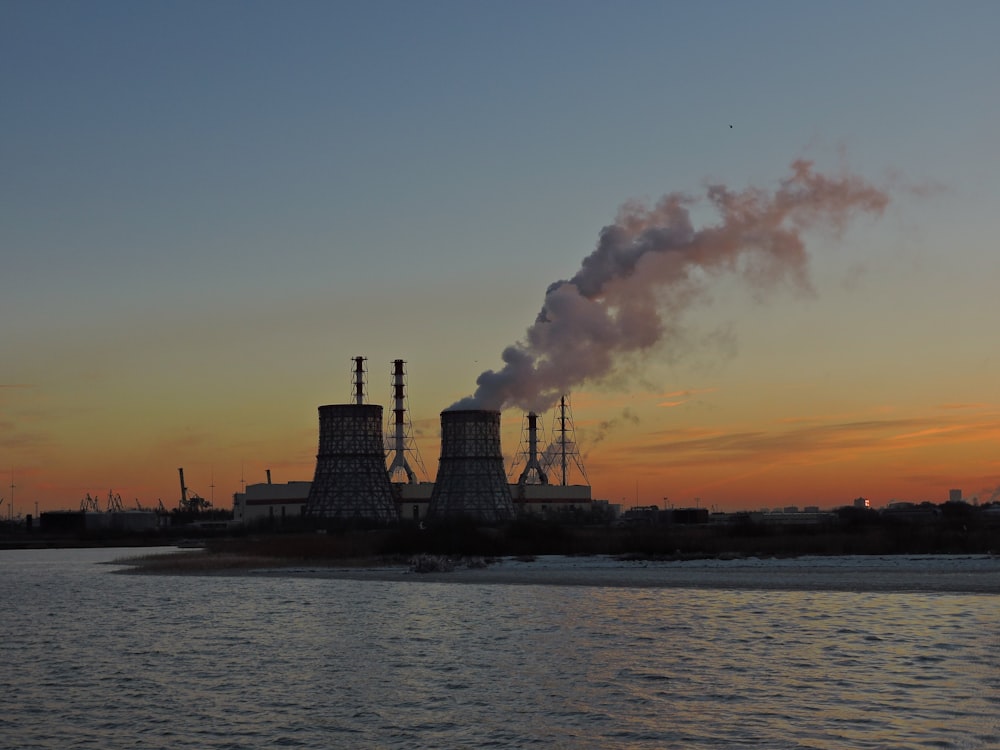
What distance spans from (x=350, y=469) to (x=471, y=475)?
1463 cm

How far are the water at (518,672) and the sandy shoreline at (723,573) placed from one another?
2651 millimetres

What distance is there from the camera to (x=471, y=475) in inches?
4141

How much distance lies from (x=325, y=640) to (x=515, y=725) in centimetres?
1298

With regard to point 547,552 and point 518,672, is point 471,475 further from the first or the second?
point 518,672

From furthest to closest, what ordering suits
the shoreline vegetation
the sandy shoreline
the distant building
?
1. the distant building
2. the shoreline vegetation
3. the sandy shoreline

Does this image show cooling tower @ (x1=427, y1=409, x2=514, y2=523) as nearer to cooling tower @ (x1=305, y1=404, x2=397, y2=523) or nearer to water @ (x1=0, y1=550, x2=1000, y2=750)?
cooling tower @ (x1=305, y1=404, x2=397, y2=523)

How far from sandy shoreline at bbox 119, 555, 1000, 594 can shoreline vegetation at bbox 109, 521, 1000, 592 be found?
11cm

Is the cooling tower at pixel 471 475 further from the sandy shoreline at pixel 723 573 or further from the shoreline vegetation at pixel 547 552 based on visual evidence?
the sandy shoreline at pixel 723 573

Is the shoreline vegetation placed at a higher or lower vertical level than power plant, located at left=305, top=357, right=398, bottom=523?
lower

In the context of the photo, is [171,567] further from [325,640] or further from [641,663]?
[641,663]

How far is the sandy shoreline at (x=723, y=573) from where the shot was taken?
4256 centimetres

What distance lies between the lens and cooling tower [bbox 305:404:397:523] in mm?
112125

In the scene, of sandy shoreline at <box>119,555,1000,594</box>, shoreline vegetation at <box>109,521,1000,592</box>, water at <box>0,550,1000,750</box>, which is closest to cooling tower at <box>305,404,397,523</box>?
shoreline vegetation at <box>109,521,1000,592</box>

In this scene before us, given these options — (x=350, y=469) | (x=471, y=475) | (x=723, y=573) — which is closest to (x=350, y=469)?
(x=350, y=469)
